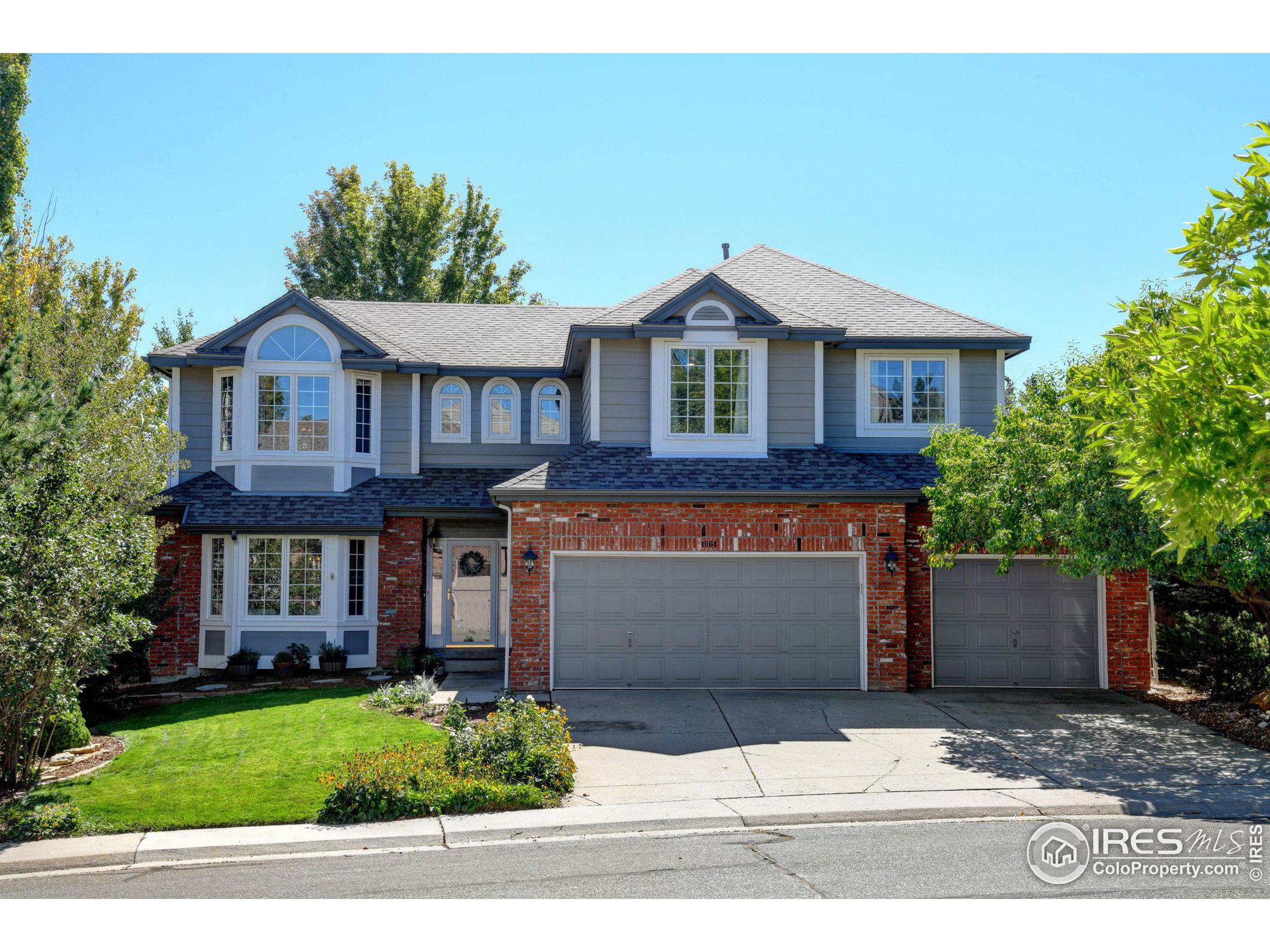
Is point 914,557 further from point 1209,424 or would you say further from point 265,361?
point 265,361

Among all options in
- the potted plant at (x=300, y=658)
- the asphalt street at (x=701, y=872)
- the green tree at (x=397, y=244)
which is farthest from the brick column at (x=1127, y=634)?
the green tree at (x=397, y=244)

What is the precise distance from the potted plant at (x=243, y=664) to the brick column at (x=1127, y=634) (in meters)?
14.7

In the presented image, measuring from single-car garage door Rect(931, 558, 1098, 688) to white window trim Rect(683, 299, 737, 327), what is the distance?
548 centimetres

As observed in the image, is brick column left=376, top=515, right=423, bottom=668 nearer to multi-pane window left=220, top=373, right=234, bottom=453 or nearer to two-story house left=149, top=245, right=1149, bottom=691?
two-story house left=149, top=245, right=1149, bottom=691

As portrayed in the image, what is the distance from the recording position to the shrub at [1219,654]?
15.3m

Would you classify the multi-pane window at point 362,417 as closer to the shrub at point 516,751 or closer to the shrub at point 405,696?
the shrub at point 405,696

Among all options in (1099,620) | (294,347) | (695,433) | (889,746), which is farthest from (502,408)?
(1099,620)

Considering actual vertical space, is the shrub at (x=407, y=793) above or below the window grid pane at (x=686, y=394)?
below

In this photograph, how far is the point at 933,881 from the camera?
7.02 metres

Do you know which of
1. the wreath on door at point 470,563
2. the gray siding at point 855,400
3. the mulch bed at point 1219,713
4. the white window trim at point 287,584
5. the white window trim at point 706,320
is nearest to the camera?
the mulch bed at point 1219,713

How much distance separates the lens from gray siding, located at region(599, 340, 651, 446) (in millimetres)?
16438

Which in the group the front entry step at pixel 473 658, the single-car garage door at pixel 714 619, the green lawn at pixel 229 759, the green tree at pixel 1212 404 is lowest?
the green lawn at pixel 229 759

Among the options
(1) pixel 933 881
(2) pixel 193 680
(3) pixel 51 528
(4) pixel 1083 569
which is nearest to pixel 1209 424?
A: (1) pixel 933 881

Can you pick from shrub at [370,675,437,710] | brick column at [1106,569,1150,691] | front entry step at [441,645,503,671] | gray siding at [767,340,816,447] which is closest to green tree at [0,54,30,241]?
front entry step at [441,645,503,671]
